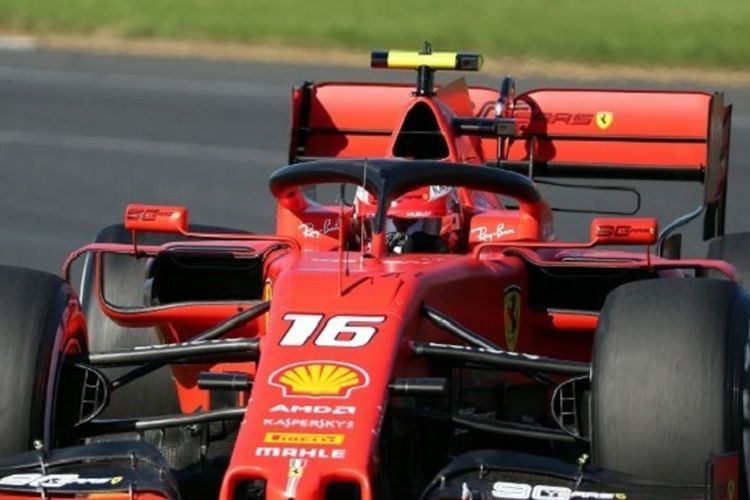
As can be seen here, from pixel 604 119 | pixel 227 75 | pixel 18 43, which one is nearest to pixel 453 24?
pixel 227 75

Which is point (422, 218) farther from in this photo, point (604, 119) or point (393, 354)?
point (604, 119)

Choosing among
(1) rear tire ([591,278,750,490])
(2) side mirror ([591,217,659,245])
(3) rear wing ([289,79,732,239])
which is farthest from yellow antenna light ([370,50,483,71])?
(1) rear tire ([591,278,750,490])

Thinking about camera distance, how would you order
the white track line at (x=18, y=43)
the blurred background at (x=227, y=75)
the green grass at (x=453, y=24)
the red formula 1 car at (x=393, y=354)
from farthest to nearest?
the white track line at (x=18, y=43) < the green grass at (x=453, y=24) < the blurred background at (x=227, y=75) < the red formula 1 car at (x=393, y=354)

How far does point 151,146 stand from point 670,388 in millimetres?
10619

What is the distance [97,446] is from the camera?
230 inches

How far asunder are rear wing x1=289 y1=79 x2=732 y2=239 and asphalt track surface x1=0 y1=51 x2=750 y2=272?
3.18 meters

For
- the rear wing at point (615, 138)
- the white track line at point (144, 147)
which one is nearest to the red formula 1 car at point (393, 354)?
the rear wing at point (615, 138)

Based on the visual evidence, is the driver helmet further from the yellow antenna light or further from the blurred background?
the blurred background

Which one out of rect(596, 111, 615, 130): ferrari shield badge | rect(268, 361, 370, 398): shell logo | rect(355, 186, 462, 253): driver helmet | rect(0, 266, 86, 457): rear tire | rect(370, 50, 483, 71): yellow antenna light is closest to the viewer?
rect(268, 361, 370, 398): shell logo

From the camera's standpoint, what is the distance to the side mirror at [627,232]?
6.53 metres

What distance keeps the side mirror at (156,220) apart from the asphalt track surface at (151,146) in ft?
17.3

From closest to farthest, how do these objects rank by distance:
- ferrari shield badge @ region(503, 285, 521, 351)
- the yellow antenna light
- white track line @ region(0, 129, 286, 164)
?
ferrari shield badge @ region(503, 285, 521, 351), the yellow antenna light, white track line @ region(0, 129, 286, 164)

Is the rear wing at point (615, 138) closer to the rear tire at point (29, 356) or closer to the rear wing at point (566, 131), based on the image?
the rear wing at point (566, 131)

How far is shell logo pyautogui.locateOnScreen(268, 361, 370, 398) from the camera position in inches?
226
